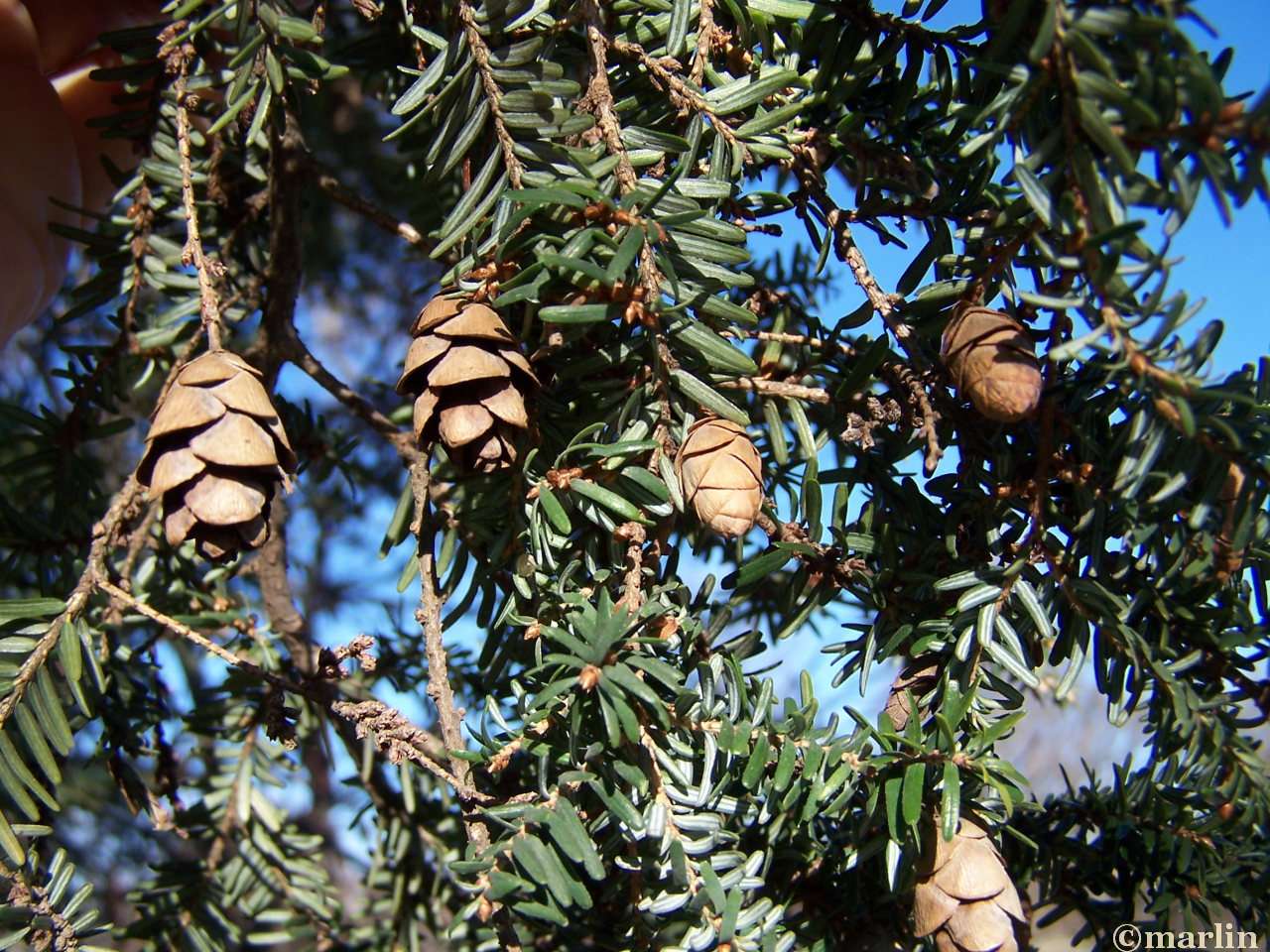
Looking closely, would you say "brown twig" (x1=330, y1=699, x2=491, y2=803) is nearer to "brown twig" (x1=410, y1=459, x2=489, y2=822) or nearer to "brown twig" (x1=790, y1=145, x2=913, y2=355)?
"brown twig" (x1=410, y1=459, x2=489, y2=822)

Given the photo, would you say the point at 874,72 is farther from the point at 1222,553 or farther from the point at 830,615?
the point at 830,615

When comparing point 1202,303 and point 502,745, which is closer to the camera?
point 1202,303

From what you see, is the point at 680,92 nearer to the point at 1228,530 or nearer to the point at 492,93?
the point at 492,93

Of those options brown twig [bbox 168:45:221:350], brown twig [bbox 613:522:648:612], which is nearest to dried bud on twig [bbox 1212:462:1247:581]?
brown twig [bbox 613:522:648:612]

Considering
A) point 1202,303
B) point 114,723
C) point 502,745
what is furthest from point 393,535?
point 1202,303

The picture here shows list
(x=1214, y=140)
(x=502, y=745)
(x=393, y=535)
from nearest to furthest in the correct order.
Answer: (x=1214, y=140) < (x=502, y=745) < (x=393, y=535)

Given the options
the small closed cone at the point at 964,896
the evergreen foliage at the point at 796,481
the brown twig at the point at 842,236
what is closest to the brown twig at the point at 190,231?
the evergreen foliage at the point at 796,481
